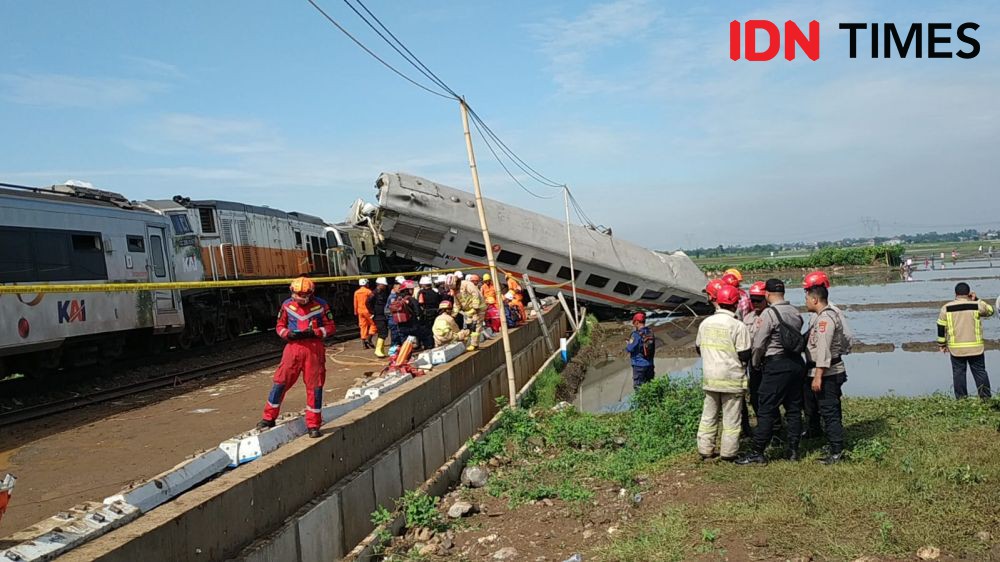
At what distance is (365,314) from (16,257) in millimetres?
6233

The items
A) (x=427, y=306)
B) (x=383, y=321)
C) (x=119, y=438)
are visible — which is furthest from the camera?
(x=383, y=321)

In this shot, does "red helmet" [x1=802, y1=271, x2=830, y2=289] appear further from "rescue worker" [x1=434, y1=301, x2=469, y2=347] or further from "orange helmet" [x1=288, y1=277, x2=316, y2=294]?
"rescue worker" [x1=434, y1=301, x2=469, y2=347]

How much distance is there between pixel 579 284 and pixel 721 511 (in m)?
22.3

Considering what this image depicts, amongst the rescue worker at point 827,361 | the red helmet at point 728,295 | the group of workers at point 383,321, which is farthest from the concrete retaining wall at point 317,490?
the rescue worker at point 827,361

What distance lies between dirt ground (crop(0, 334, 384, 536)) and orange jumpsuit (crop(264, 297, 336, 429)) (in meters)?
1.56

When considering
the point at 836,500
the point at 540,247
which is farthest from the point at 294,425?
the point at 540,247

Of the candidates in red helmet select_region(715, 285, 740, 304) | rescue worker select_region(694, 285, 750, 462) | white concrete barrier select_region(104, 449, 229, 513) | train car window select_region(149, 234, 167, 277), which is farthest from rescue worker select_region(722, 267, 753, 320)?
train car window select_region(149, 234, 167, 277)

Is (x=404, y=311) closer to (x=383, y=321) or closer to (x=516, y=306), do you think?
(x=383, y=321)

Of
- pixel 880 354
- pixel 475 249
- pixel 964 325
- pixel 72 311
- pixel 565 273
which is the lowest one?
pixel 880 354

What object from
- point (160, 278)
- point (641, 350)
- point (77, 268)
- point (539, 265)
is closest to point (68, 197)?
point (77, 268)

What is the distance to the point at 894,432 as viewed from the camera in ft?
25.4

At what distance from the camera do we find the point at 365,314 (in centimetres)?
1497

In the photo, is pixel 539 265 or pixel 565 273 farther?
pixel 565 273

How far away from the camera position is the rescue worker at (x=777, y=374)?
6.98 metres
